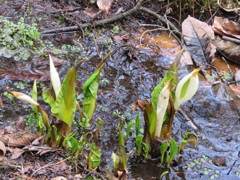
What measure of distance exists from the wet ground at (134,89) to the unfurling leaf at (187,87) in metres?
0.56

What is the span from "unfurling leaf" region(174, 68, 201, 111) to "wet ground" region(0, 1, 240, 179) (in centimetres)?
56

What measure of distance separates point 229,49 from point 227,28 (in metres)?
0.43

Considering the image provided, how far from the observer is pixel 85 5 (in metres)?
4.76

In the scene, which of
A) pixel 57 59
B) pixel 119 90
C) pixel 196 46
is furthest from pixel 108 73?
pixel 196 46

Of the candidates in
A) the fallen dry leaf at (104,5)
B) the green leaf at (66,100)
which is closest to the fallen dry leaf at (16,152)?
the green leaf at (66,100)

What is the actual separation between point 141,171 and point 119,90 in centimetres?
106

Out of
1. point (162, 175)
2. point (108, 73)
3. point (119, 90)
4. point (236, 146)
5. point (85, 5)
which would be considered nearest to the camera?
point (162, 175)

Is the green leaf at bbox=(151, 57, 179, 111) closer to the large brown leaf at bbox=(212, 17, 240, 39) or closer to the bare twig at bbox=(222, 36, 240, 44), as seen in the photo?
the bare twig at bbox=(222, 36, 240, 44)

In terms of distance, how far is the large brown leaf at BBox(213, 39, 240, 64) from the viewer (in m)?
3.90

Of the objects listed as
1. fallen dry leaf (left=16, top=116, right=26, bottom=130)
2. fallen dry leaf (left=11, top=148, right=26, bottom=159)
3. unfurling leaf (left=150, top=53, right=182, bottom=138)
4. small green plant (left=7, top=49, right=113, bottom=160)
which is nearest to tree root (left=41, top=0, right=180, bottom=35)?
fallen dry leaf (left=16, top=116, right=26, bottom=130)

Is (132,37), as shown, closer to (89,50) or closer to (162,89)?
(89,50)

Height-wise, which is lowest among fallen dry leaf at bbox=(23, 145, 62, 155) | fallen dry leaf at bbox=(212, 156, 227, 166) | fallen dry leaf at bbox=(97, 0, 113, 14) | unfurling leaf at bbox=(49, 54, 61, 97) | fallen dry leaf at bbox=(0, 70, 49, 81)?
fallen dry leaf at bbox=(212, 156, 227, 166)

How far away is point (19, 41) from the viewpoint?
12.1 ft

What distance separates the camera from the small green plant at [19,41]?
3.46 meters
